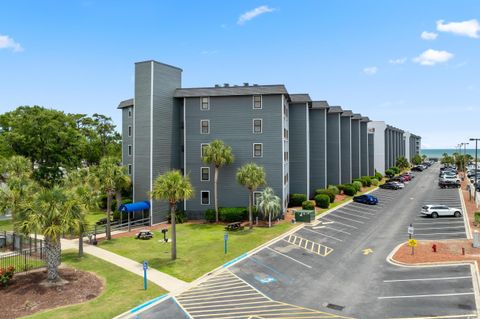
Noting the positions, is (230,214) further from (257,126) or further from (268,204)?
(257,126)

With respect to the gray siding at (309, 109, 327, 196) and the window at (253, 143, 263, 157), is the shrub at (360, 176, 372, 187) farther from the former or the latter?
the window at (253, 143, 263, 157)

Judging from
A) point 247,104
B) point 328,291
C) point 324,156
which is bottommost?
point 328,291

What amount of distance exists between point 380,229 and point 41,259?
34.1 metres

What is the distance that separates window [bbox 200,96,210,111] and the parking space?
1201 inches

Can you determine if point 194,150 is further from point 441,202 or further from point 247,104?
point 441,202

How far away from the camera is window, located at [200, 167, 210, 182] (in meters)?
46.5

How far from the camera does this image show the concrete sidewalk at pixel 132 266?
880 inches

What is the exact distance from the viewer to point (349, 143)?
72.2 metres

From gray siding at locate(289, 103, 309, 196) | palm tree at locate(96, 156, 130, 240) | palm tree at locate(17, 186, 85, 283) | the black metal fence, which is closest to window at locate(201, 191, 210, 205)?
palm tree at locate(96, 156, 130, 240)

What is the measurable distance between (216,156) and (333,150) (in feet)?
103

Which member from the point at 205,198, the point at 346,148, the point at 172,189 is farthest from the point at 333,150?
the point at 172,189

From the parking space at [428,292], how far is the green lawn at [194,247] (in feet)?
39.6

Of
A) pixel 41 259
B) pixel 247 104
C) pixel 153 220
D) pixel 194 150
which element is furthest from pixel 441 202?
pixel 41 259

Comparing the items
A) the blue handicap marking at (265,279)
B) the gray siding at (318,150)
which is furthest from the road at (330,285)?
the gray siding at (318,150)
